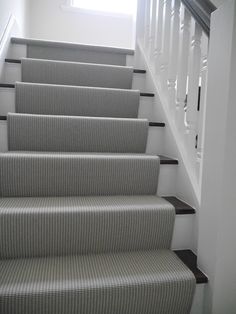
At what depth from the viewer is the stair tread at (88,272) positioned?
91cm

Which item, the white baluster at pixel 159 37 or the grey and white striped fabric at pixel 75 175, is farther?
the white baluster at pixel 159 37

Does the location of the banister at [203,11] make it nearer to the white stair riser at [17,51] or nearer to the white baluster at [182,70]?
the white baluster at [182,70]

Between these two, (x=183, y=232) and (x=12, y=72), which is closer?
(x=183, y=232)

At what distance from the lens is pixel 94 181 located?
4.32ft

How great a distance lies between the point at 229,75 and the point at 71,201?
2.54 ft

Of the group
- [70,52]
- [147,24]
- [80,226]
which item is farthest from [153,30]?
[80,226]

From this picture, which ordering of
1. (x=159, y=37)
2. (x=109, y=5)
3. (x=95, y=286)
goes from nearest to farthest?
(x=95, y=286) → (x=159, y=37) → (x=109, y=5)

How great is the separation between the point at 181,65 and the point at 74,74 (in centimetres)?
77

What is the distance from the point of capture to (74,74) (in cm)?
188

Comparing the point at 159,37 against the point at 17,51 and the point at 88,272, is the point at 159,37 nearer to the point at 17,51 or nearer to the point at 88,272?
the point at 17,51

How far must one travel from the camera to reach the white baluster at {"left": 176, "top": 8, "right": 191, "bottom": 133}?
1.33 metres

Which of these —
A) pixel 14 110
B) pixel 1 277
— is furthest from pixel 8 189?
pixel 14 110

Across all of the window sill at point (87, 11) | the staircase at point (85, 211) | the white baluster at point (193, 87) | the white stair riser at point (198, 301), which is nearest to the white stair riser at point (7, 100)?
the staircase at point (85, 211)

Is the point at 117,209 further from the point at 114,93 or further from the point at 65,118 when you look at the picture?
the point at 114,93
